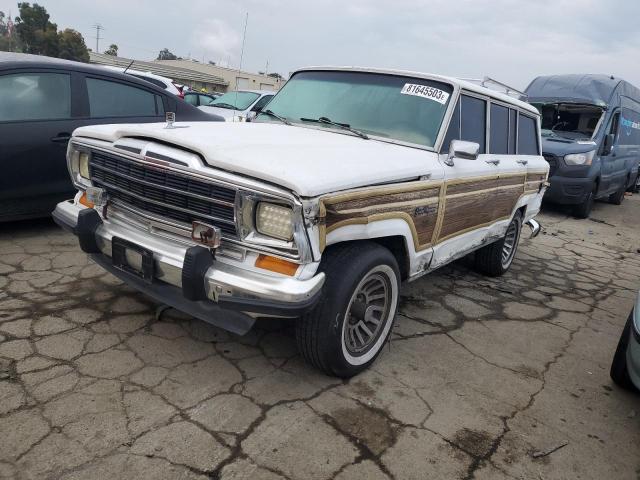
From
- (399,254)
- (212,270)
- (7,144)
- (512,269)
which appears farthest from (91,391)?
(512,269)

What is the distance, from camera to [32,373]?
254cm

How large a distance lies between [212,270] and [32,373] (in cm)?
116

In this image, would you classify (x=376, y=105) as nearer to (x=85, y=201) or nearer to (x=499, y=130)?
(x=499, y=130)

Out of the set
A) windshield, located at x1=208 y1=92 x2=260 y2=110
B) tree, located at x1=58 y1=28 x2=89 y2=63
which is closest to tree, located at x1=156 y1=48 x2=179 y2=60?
tree, located at x1=58 y1=28 x2=89 y2=63

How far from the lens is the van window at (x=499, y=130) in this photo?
4.10m

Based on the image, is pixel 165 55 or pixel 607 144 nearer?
pixel 607 144

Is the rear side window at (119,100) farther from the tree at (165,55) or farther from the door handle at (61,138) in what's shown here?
Answer: the tree at (165,55)

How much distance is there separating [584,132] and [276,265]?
30.6 ft

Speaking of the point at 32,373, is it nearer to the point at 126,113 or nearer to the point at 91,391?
the point at 91,391

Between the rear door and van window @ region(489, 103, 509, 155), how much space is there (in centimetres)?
370

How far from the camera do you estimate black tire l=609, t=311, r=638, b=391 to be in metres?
2.98

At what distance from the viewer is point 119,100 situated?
4820mm

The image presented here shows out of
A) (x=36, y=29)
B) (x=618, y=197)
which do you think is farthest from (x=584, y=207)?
(x=36, y=29)

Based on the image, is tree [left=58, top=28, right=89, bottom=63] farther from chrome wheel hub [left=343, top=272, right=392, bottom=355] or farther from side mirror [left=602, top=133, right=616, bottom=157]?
chrome wheel hub [left=343, top=272, right=392, bottom=355]
